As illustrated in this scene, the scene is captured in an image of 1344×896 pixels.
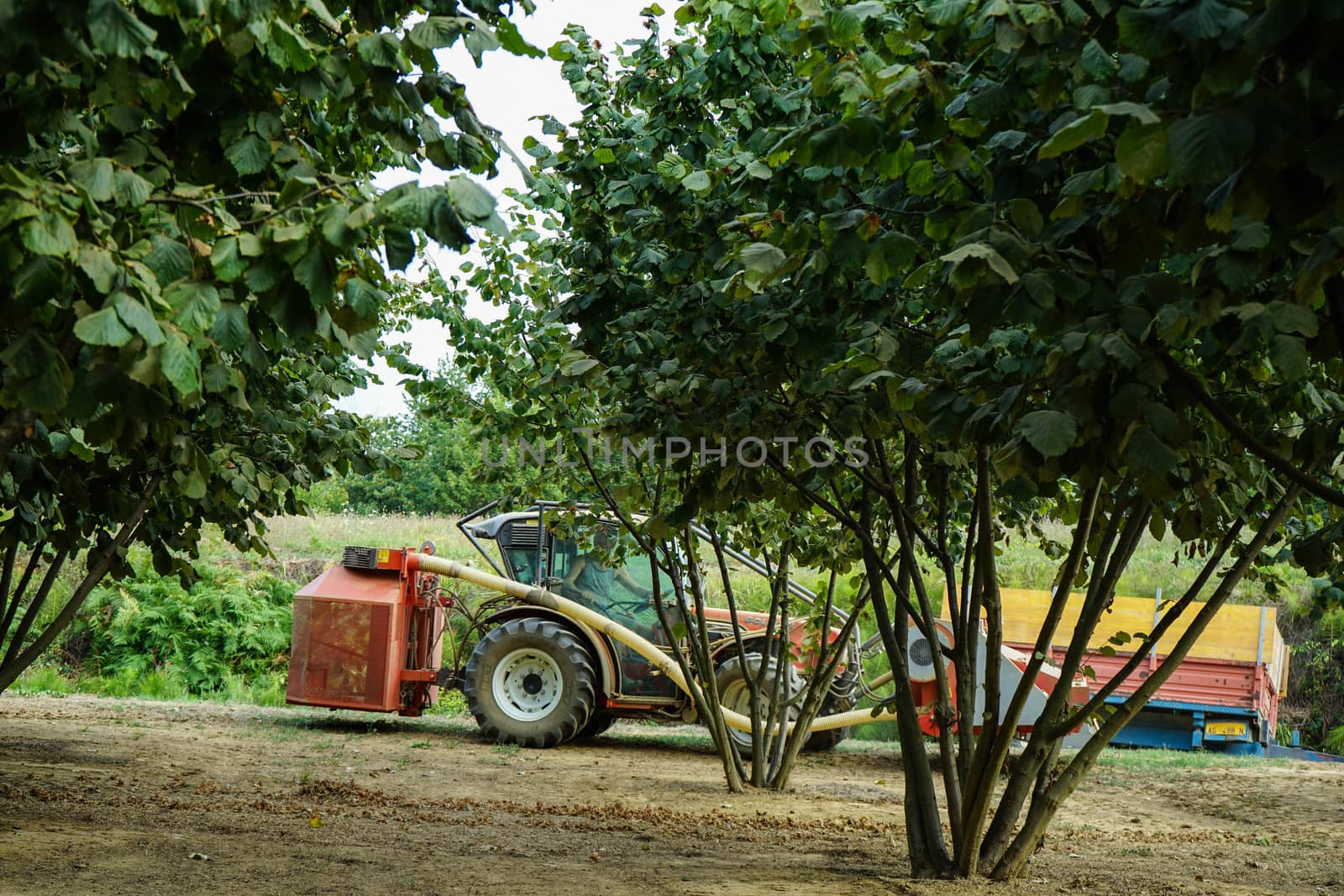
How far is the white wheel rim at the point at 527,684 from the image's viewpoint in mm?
11242

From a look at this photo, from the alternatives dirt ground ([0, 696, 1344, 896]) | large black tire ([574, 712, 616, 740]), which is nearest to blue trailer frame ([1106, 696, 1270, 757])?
dirt ground ([0, 696, 1344, 896])

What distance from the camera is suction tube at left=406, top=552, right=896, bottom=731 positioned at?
10.6 m

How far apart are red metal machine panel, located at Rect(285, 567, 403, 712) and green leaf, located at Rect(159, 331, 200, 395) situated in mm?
9334

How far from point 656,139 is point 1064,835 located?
479cm

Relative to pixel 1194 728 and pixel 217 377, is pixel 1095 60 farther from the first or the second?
pixel 1194 728

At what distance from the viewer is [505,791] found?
8094 millimetres

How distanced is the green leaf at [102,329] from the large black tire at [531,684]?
9.30 m

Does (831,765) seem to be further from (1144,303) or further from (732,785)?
(1144,303)

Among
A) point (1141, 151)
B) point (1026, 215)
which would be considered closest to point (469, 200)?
point (1141, 151)

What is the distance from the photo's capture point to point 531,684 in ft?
37.5

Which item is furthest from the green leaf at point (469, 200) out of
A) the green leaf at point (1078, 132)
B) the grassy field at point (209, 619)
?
the grassy field at point (209, 619)

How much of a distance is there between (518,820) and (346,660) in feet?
15.9

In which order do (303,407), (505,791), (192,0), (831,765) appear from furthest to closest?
(831,765)
(505,791)
(303,407)
(192,0)

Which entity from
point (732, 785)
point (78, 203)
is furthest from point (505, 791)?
point (78, 203)
